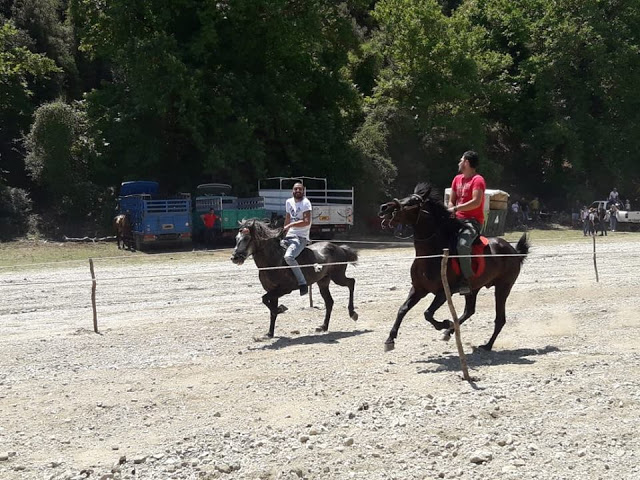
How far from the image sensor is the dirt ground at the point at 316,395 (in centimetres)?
719

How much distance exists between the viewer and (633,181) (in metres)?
54.8

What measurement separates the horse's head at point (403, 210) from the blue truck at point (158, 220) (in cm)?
2120

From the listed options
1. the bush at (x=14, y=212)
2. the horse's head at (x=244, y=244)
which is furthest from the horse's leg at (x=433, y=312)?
the bush at (x=14, y=212)

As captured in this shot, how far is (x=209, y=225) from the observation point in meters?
32.9

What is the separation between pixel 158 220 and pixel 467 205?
2182 cm

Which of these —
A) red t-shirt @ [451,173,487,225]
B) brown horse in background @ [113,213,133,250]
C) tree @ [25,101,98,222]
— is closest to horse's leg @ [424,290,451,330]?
red t-shirt @ [451,173,487,225]

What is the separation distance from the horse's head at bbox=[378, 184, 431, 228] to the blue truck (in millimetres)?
21198

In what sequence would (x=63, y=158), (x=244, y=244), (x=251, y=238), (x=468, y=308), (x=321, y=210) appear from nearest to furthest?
(x=468, y=308)
(x=244, y=244)
(x=251, y=238)
(x=321, y=210)
(x=63, y=158)

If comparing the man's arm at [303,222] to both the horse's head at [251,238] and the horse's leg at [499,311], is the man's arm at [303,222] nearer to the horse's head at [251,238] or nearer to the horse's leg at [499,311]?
the horse's head at [251,238]

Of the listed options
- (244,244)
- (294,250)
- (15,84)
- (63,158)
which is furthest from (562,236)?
(244,244)

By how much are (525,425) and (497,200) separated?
27064mm

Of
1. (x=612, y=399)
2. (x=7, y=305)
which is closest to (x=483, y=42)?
(x=7, y=305)

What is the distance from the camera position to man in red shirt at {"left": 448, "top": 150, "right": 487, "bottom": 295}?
36.7ft

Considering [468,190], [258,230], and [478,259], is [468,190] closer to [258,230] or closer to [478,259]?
[478,259]
